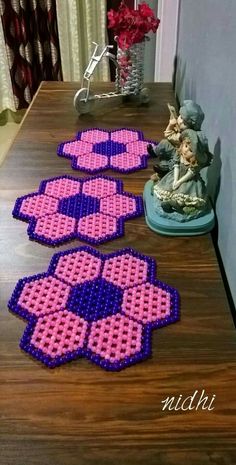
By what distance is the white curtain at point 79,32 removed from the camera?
198 centimetres

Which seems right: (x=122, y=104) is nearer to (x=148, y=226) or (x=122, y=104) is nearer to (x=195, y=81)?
(x=195, y=81)

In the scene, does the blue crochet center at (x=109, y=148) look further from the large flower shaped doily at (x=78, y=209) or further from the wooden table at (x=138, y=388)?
the wooden table at (x=138, y=388)

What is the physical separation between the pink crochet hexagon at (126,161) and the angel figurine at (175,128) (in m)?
0.19

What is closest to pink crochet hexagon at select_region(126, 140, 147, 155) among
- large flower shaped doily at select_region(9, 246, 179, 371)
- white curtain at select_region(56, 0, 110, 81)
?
large flower shaped doily at select_region(9, 246, 179, 371)

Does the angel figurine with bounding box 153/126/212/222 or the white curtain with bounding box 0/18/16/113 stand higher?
the angel figurine with bounding box 153/126/212/222

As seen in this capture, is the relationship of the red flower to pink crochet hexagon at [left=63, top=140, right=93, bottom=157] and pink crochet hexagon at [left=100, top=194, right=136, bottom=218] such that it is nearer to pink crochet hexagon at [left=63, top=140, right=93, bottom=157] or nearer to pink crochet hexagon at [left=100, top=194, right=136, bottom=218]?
pink crochet hexagon at [left=63, top=140, right=93, bottom=157]

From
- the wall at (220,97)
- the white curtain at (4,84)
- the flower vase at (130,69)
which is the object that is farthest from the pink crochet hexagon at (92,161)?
the white curtain at (4,84)

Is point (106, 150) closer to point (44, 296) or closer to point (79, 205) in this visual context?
point (79, 205)

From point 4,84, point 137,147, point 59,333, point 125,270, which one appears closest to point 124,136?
Answer: point 137,147

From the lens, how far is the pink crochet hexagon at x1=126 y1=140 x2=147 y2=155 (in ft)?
3.51

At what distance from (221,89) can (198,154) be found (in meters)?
0.15

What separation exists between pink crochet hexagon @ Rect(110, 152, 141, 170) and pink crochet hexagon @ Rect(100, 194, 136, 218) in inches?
5.2

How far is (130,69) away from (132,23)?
123 millimetres

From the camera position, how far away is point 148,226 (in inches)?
32.1
